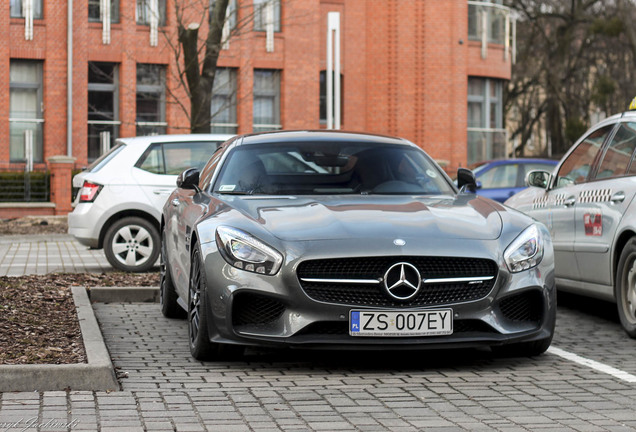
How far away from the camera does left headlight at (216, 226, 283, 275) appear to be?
6840mm

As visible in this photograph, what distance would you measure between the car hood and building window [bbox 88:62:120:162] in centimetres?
2723

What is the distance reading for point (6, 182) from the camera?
3112cm

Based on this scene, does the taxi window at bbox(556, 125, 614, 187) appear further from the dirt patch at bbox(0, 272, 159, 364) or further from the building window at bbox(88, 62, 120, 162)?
the building window at bbox(88, 62, 120, 162)

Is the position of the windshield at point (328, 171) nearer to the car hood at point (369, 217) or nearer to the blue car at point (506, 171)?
the car hood at point (369, 217)

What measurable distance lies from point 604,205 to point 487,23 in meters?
30.9

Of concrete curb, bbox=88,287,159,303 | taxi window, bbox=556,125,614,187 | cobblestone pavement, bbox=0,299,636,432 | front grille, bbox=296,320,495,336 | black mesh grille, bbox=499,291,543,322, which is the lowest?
cobblestone pavement, bbox=0,299,636,432

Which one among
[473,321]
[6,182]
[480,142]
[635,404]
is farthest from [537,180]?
[480,142]

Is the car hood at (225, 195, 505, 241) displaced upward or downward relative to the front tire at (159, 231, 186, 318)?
upward

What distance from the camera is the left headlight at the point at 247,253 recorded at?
6.84m

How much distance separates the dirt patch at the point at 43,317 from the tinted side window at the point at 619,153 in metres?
4.34

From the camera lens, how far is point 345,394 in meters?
6.38

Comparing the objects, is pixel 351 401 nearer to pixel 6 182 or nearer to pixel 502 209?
pixel 502 209

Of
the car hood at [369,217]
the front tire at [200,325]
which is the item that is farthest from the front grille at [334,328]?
the front tire at [200,325]

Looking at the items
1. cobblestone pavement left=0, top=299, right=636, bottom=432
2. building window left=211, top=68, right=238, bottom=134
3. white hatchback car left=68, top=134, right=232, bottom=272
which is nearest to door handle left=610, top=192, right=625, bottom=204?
cobblestone pavement left=0, top=299, right=636, bottom=432
